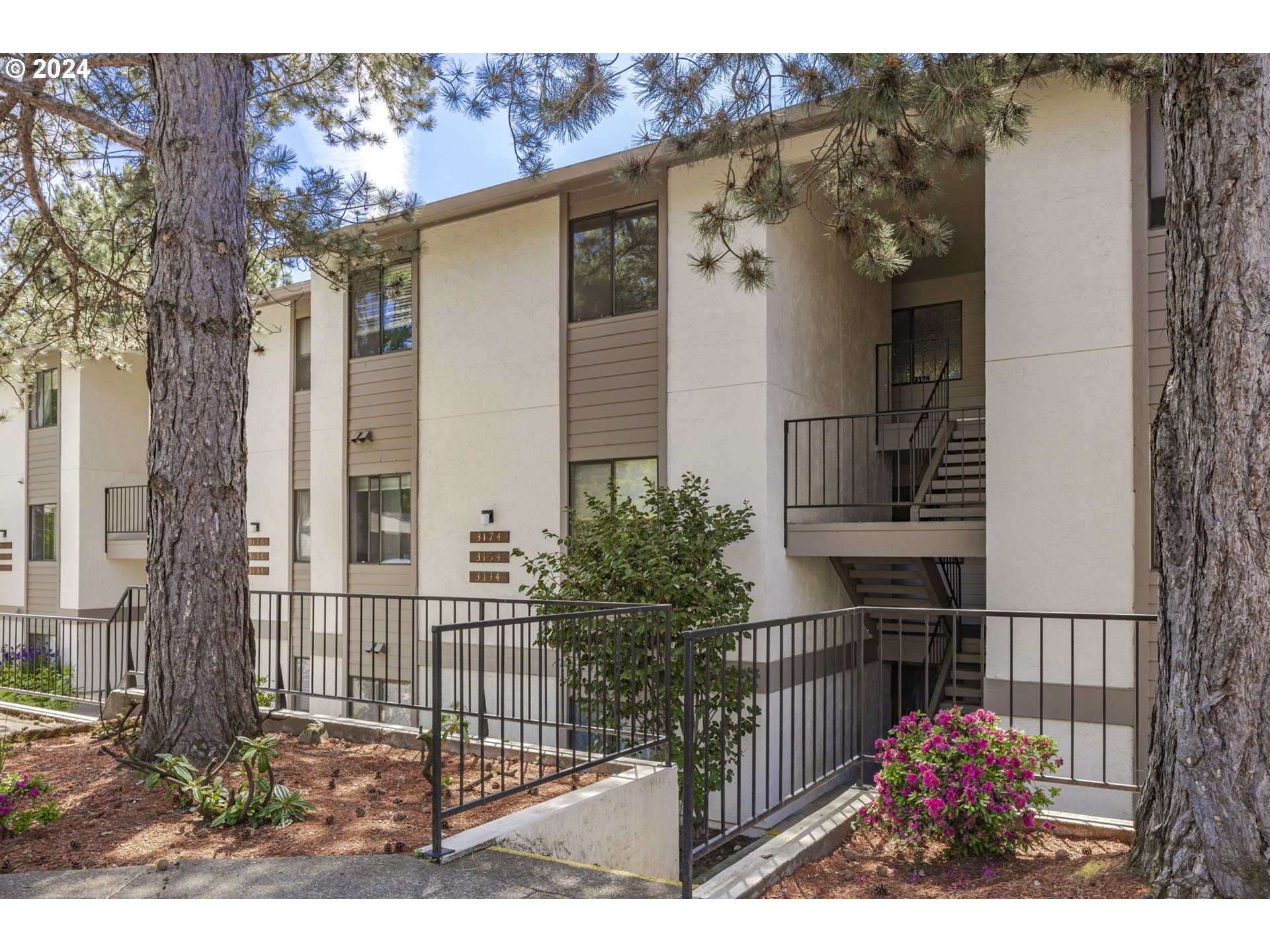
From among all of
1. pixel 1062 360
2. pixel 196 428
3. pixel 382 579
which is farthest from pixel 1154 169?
pixel 382 579

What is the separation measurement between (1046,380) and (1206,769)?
4.84 meters

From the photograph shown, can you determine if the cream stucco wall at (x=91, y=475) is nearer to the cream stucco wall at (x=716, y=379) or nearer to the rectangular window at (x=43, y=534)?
the rectangular window at (x=43, y=534)

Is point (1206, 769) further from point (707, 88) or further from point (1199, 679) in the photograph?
point (707, 88)

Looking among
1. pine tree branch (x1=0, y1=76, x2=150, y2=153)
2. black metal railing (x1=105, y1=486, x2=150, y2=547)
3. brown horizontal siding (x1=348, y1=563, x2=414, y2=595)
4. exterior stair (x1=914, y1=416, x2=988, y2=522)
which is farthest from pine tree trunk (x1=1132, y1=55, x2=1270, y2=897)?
black metal railing (x1=105, y1=486, x2=150, y2=547)

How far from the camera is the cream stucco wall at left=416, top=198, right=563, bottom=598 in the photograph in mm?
10383

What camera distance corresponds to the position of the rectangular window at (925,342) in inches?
476

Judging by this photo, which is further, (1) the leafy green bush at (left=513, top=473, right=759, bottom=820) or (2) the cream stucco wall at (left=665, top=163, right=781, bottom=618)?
(2) the cream stucco wall at (left=665, top=163, right=781, bottom=618)

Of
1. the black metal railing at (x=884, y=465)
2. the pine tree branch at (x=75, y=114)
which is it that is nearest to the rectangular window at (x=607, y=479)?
the black metal railing at (x=884, y=465)

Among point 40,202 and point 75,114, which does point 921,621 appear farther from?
point 40,202

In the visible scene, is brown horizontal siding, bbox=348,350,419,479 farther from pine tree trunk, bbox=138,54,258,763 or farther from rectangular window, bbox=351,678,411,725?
pine tree trunk, bbox=138,54,258,763

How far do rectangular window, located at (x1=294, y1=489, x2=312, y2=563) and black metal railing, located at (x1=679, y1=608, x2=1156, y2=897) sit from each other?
7.44 meters

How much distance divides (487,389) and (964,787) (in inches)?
313

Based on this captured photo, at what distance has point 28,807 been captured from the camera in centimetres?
433

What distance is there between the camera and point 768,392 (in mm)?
8891
